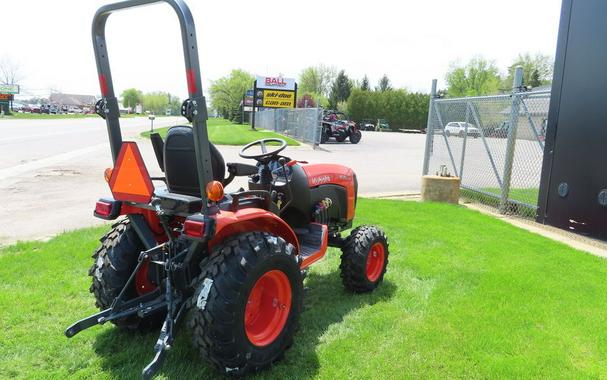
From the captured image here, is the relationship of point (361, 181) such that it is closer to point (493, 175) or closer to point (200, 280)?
point (493, 175)

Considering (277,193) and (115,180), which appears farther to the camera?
(277,193)

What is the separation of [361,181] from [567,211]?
8020 mm

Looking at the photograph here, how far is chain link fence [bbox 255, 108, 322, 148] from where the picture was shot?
69.8ft

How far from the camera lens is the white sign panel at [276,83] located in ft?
113

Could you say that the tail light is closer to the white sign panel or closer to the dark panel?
the dark panel

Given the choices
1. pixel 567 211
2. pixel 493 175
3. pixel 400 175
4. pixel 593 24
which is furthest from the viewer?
pixel 400 175

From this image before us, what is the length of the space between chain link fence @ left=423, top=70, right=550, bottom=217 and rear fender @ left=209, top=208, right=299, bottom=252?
533cm

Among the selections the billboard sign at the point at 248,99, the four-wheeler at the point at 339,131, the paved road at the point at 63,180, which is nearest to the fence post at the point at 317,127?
the paved road at the point at 63,180

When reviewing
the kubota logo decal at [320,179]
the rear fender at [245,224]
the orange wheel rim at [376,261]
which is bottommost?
the orange wheel rim at [376,261]

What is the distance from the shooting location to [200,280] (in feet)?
8.77

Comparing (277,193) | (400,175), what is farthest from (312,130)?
(277,193)

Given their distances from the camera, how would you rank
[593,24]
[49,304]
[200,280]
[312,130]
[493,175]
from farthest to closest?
1. [312,130]
2. [493,175]
3. [49,304]
4. [593,24]
5. [200,280]

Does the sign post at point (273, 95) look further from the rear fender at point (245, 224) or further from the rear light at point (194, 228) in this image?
the rear light at point (194, 228)

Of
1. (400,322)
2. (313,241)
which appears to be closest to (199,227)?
(313,241)
